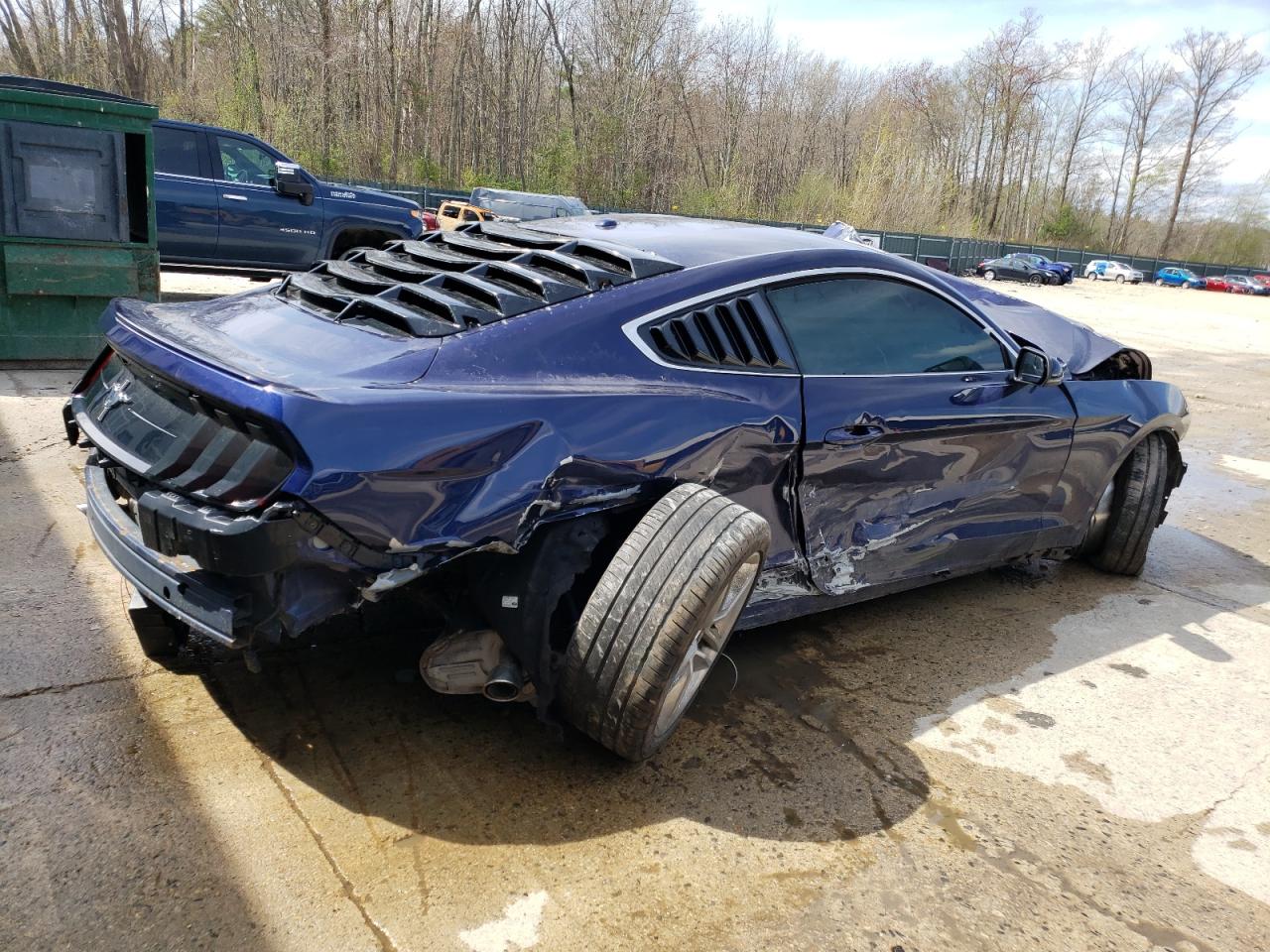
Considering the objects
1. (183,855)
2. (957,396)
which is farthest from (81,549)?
(957,396)

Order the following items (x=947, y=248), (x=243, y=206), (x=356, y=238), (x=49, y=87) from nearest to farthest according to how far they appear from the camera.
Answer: (x=49, y=87) → (x=243, y=206) → (x=356, y=238) → (x=947, y=248)

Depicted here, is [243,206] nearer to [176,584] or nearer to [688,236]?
[688,236]

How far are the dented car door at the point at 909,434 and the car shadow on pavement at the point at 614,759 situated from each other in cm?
41

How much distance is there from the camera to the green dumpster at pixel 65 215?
676 centimetres

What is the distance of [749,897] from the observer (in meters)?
2.33

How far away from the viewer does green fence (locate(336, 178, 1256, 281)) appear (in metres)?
28.3

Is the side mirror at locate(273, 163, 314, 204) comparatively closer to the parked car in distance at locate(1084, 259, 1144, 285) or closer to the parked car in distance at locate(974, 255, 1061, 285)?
the parked car in distance at locate(974, 255, 1061, 285)

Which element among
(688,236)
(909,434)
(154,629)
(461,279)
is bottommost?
(154,629)

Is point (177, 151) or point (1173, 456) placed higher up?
point (177, 151)

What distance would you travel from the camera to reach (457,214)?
23.0m

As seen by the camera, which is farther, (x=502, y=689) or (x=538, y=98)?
(x=538, y=98)

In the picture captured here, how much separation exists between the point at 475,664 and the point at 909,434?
70.7 inches

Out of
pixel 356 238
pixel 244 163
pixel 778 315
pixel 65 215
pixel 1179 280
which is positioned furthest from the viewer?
pixel 1179 280

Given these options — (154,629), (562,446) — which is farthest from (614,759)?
(154,629)
